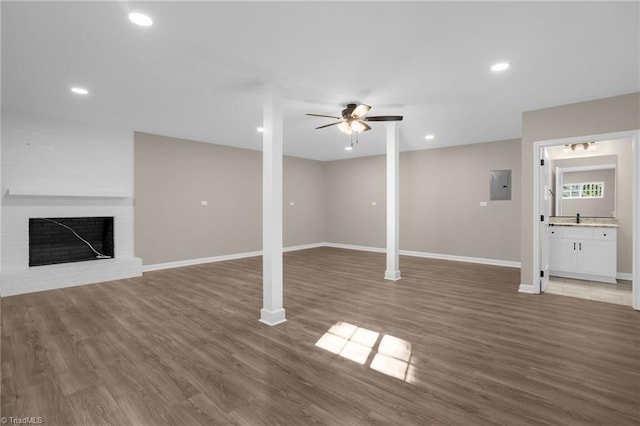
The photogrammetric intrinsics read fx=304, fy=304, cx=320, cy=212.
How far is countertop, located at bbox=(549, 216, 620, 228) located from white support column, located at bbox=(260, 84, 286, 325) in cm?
522

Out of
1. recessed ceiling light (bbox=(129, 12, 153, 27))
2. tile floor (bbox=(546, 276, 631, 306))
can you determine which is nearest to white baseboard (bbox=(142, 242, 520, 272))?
tile floor (bbox=(546, 276, 631, 306))

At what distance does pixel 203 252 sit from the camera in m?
6.93

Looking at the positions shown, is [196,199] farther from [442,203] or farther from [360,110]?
[442,203]

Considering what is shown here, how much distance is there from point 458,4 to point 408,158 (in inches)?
236

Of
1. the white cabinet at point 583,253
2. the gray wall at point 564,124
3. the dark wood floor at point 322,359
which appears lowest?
the dark wood floor at point 322,359

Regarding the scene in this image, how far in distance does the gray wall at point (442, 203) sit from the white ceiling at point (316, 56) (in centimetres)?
236

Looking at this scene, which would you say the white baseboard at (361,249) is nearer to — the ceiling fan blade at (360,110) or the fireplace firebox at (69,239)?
the fireplace firebox at (69,239)

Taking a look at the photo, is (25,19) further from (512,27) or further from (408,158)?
(408,158)

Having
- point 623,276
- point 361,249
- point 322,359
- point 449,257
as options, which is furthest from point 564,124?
point 361,249

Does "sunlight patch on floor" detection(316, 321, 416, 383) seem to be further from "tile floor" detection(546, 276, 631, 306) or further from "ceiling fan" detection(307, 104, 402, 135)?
"tile floor" detection(546, 276, 631, 306)

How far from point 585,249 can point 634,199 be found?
1.70 m

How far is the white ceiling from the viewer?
2.26 meters

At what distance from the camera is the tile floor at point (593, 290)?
423cm

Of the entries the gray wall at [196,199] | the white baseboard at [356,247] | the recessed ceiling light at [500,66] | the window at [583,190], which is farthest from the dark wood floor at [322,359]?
the white baseboard at [356,247]
